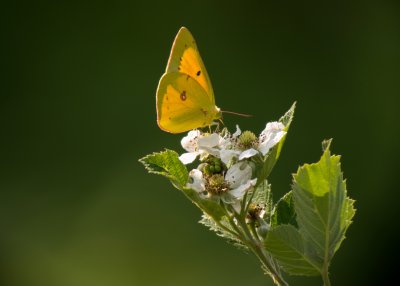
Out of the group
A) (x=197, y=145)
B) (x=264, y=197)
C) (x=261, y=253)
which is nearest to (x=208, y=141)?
(x=197, y=145)

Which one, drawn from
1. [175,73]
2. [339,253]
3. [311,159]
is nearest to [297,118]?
[311,159]

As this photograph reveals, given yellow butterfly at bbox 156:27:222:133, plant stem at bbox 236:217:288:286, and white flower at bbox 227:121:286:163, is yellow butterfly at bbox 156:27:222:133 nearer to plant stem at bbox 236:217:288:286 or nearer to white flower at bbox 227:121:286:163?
white flower at bbox 227:121:286:163

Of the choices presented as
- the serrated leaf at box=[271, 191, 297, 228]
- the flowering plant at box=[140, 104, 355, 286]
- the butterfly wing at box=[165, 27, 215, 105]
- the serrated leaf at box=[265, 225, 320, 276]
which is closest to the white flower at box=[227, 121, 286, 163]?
the flowering plant at box=[140, 104, 355, 286]

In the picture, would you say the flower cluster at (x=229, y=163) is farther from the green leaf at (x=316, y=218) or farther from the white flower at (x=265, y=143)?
the green leaf at (x=316, y=218)

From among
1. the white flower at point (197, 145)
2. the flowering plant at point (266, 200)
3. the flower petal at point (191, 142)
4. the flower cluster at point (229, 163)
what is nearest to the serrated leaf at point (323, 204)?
the flowering plant at point (266, 200)

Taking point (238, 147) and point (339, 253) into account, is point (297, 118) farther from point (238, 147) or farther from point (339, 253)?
point (238, 147)

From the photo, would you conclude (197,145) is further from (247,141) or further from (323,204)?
(323,204)
